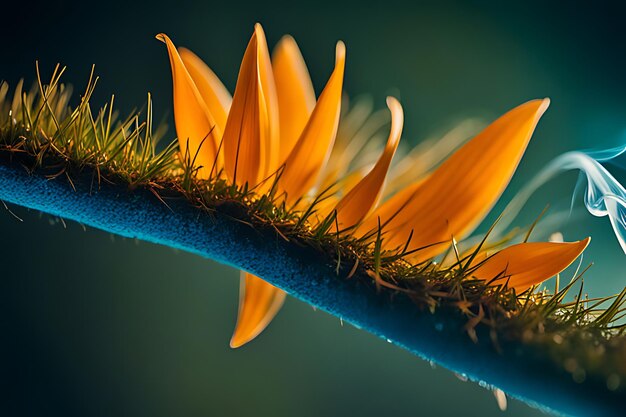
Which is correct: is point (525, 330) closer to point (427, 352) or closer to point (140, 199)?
point (427, 352)

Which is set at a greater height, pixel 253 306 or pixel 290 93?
pixel 290 93

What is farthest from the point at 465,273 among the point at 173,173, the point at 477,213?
the point at 173,173

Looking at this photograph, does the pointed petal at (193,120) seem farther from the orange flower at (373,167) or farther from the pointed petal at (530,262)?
the pointed petal at (530,262)

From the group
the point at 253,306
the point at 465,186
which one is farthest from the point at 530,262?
the point at 253,306

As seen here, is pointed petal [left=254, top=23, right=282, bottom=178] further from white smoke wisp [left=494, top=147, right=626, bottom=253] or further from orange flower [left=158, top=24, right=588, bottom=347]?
white smoke wisp [left=494, top=147, right=626, bottom=253]

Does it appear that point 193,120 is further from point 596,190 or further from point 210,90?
point 596,190
